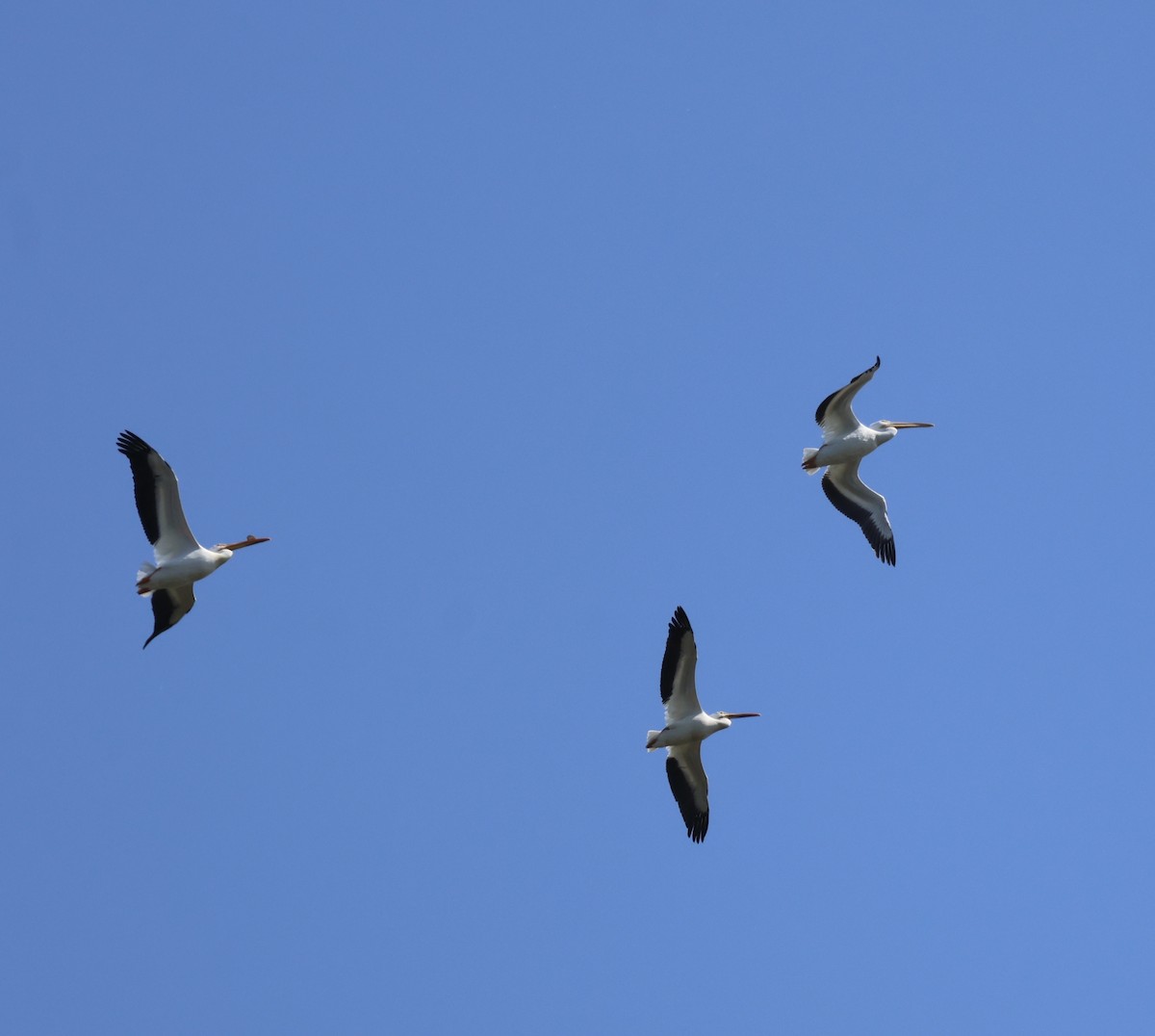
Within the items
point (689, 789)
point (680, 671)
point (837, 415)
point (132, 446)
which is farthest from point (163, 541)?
point (837, 415)

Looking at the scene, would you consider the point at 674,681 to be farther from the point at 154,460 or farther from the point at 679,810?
the point at 154,460

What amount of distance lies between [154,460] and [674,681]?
662 cm

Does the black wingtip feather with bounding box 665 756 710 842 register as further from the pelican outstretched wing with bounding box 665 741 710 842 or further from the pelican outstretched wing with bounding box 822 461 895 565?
the pelican outstretched wing with bounding box 822 461 895 565

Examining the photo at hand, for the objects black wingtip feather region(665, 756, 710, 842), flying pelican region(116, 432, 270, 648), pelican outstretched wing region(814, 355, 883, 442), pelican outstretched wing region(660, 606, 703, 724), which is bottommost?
black wingtip feather region(665, 756, 710, 842)

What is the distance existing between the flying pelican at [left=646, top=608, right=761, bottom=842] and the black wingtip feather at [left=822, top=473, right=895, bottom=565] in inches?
132

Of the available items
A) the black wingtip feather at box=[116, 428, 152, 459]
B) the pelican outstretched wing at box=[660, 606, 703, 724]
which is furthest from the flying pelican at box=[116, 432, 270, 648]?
the pelican outstretched wing at box=[660, 606, 703, 724]

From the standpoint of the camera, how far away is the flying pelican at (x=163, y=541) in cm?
1895

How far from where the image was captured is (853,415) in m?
21.6

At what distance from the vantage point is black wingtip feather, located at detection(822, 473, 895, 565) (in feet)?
74.0

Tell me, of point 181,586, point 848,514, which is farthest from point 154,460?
point 848,514

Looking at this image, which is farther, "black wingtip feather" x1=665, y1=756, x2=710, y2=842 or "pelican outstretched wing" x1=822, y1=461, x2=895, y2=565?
"pelican outstretched wing" x1=822, y1=461, x2=895, y2=565

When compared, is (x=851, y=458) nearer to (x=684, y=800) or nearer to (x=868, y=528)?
(x=868, y=528)

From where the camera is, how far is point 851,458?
71.5ft

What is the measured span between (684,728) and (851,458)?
461 centimetres
